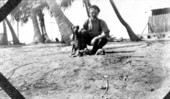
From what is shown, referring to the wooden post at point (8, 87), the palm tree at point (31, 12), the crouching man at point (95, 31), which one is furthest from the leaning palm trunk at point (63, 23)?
the wooden post at point (8, 87)

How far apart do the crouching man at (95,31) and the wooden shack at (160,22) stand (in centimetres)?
1028

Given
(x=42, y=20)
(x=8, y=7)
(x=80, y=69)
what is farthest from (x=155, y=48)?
(x=42, y=20)

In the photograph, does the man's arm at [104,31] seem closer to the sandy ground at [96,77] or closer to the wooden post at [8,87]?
the sandy ground at [96,77]

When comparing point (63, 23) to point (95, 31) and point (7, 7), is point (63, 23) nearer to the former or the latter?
point (95, 31)

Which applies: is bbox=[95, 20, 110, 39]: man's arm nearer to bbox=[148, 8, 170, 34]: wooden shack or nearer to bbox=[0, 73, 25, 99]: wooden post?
bbox=[0, 73, 25, 99]: wooden post

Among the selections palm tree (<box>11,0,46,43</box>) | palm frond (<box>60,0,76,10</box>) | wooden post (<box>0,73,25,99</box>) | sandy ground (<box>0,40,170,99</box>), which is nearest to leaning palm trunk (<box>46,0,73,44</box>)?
palm tree (<box>11,0,46,43</box>)

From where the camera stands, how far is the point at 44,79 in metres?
4.50

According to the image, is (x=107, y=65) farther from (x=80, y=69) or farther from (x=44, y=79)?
(x=44, y=79)

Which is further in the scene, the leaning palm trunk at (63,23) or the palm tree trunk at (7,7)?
the leaning palm trunk at (63,23)

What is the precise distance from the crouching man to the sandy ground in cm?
33

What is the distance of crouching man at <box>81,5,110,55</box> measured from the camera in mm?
5695

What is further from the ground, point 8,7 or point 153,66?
point 8,7

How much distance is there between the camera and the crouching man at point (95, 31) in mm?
5695

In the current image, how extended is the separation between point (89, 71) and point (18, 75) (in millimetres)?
1255
